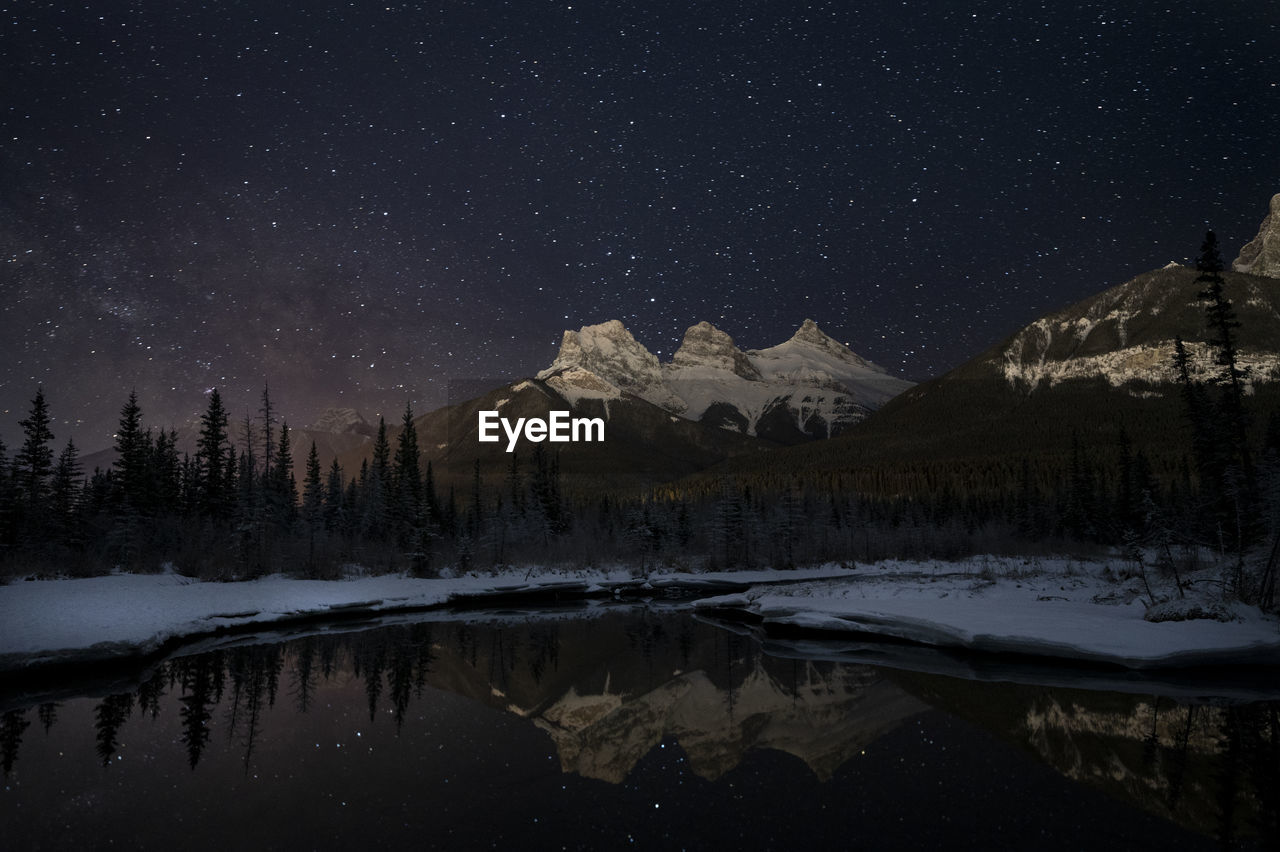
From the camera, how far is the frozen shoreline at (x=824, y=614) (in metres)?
17.0

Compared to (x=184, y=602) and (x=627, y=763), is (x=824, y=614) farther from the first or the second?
(x=184, y=602)

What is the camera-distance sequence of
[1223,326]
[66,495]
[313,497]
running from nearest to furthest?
[1223,326], [66,495], [313,497]

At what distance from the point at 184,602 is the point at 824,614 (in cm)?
2372

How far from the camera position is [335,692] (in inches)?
648

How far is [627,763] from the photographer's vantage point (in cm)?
1107

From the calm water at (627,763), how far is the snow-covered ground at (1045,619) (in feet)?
9.34

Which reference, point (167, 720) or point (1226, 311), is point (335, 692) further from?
point (1226, 311)

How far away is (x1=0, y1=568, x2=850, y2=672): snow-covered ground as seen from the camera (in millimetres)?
19125

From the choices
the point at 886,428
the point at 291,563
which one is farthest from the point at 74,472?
the point at 886,428

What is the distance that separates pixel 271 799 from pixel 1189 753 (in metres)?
13.0

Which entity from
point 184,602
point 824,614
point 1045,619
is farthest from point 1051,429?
point 184,602

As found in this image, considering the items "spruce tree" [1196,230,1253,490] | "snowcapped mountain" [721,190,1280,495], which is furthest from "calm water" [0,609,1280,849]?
"snowcapped mountain" [721,190,1280,495]

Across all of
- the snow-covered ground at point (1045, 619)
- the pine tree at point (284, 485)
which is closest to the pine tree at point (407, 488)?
the pine tree at point (284, 485)

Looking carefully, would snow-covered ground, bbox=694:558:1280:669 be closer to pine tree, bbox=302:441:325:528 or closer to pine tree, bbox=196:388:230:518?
pine tree, bbox=302:441:325:528
